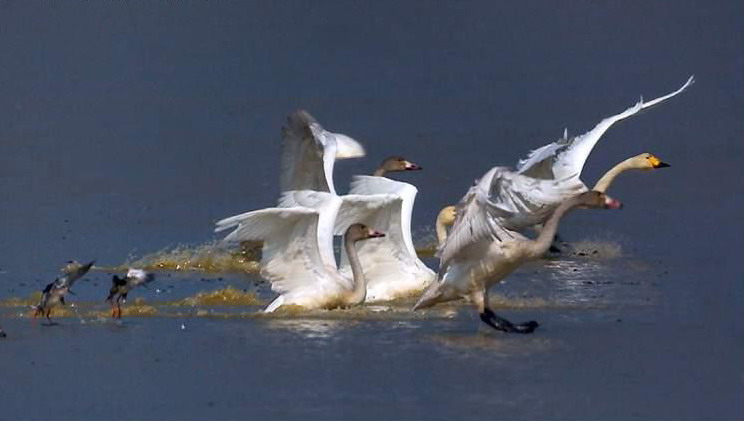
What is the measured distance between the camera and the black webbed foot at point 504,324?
12.1 metres

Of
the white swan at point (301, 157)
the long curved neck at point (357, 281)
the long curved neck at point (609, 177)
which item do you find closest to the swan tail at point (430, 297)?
the long curved neck at point (357, 281)

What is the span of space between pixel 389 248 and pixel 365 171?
571 cm

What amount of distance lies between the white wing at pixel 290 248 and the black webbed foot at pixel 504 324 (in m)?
1.35

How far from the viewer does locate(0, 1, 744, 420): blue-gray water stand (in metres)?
10.5

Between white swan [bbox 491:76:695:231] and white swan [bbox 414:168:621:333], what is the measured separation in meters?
0.10

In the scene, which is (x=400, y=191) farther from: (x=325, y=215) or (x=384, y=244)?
(x=325, y=215)

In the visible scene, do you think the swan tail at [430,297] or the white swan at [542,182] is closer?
the white swan at [542,182]

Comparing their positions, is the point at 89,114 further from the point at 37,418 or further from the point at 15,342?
the point at 37,418

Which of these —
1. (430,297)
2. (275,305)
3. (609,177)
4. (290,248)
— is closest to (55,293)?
(275,305)

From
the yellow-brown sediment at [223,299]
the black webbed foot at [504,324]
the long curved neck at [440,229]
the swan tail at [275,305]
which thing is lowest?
the yellow-brown sediment at [223,299]

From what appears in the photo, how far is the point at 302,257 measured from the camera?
13305mm

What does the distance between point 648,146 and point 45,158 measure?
5.93 meters

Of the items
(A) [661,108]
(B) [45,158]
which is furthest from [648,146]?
(B) [45,158]

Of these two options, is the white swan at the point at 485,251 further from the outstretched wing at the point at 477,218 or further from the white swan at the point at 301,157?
the white swan at the point at 301,157
